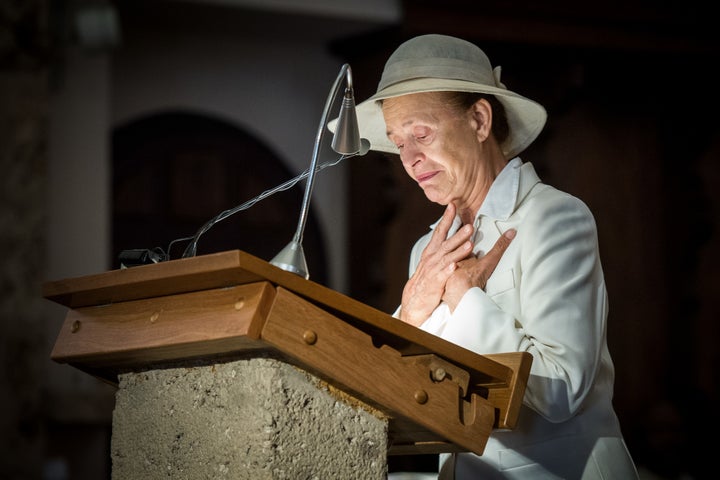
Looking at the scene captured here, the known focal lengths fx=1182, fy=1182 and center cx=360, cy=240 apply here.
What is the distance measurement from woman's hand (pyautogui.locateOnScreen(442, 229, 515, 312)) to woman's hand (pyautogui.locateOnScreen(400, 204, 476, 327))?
0.02 m

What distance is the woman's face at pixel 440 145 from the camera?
2.82 metres

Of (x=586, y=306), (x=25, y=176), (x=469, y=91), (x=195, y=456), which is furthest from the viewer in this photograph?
(x=25, y=176)

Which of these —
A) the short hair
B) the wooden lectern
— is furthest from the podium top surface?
the short hair

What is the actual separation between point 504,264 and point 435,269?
160mm

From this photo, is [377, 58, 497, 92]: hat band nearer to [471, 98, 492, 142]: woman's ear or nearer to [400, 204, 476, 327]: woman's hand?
[471, 98, 492, 142]: woman's ear

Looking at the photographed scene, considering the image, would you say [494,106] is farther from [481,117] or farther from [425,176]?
[425,176]

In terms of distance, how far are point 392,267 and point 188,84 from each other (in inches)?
59.2

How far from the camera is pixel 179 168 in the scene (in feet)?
20.9

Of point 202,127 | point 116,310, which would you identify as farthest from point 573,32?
point 116,310

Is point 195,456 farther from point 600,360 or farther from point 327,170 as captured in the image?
point 327,170

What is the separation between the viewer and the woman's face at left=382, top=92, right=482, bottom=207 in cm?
282

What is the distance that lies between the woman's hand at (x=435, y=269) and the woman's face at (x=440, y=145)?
0.37 feet

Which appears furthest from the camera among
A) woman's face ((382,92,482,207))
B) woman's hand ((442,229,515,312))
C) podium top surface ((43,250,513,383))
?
woman's face ((382,92,482,207))

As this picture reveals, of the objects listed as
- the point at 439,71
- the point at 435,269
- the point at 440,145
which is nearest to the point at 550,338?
the point at 435,269
